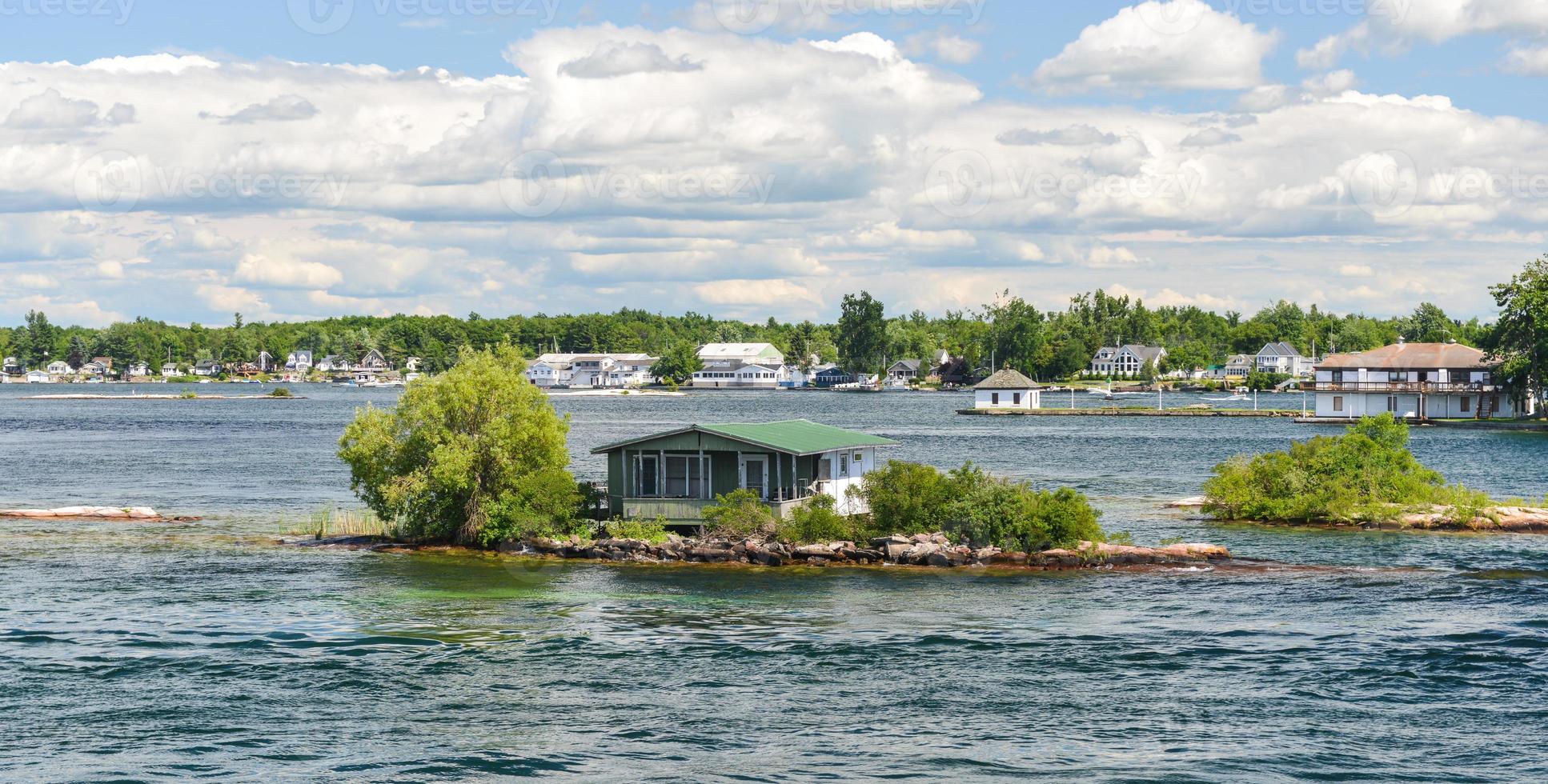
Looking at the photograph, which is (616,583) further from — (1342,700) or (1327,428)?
(1327,428)

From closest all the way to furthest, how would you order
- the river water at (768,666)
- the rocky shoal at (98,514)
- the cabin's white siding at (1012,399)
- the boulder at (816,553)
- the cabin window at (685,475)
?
1. the river water at (768,666)
2. the boulder at (816,553)
3. the cabin window at (685,475)
4. the rocky shoal at (98,514)
5. the cabin's white siding at (1012,399)

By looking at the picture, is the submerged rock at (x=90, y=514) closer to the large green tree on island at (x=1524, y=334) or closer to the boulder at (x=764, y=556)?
the boulder at (x=764, y=556)

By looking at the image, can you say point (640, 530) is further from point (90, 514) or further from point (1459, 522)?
point (1459, 522)

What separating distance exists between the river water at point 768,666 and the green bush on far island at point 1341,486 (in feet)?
10.1

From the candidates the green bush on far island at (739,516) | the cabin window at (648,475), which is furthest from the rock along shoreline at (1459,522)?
the cabin window at (648,475)

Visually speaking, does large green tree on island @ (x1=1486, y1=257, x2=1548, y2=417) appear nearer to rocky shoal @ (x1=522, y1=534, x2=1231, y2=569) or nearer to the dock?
the dock

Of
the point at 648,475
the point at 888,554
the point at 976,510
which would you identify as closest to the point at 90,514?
the point at 648,475

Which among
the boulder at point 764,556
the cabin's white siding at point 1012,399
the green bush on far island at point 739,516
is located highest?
the cabin's white siding at point 1012,399

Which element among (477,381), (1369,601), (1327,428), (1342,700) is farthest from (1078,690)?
(1327,428)

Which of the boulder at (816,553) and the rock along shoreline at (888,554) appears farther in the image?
the boulder at (816,553)

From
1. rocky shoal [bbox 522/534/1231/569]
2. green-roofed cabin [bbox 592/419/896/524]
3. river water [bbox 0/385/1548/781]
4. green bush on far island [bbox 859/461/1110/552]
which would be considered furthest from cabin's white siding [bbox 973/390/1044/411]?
rocky shoal [bbox 522/534/1231/569]

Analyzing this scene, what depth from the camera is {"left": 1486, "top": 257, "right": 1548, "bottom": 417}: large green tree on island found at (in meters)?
123

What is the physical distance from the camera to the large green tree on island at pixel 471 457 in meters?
51.2

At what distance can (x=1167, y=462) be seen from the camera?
97375 mm
